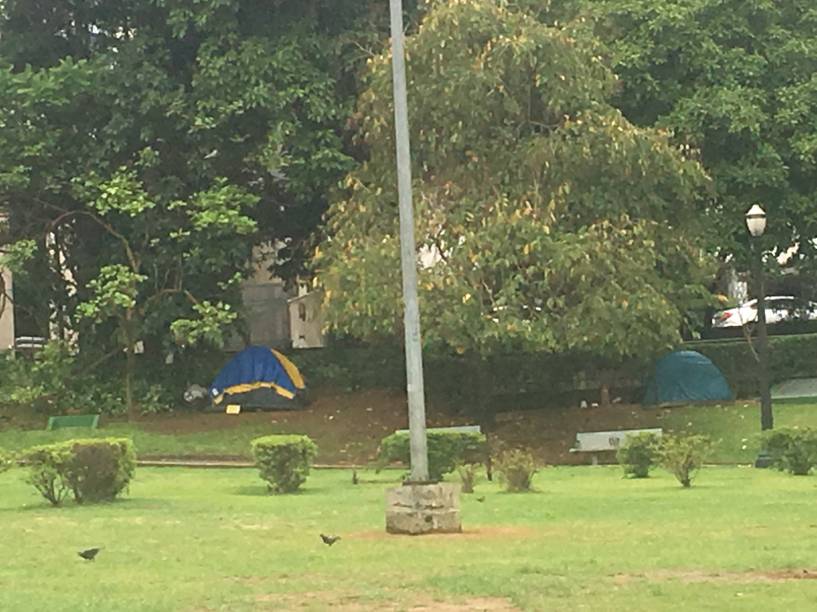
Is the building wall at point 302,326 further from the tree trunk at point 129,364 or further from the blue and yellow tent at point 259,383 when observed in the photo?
the tree trunk at point 129,364

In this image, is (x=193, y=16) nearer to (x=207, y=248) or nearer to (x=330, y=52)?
(x=330, y=52)

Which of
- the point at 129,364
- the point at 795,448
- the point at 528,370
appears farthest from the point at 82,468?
the point at 528,370

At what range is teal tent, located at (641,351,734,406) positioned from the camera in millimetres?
30422

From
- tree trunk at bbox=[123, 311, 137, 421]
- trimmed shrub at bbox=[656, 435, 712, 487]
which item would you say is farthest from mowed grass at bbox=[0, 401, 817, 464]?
trimmed shrub at bbox=[656, 435, 712, 487]

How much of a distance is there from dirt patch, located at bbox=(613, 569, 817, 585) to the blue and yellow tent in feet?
67.7

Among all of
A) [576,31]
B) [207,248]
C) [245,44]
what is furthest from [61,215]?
[576,31]

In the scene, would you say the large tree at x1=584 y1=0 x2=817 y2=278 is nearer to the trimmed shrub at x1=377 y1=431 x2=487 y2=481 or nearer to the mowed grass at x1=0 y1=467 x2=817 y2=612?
the trimmed shrub at x1=377 y1=431 x2=487 y2=481

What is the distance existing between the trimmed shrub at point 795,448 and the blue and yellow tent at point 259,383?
1270 cm

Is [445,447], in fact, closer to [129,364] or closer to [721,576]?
[721,576]

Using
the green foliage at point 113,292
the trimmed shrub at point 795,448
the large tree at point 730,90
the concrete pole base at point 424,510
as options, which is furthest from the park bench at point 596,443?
the concrete pole base at point 424,510

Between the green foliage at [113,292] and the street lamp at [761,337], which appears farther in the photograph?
the green foliage at [113,292]

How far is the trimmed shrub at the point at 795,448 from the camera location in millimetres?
18797

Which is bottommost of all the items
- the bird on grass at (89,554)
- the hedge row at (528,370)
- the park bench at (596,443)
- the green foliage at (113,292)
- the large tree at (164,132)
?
the park bench at (596,443)

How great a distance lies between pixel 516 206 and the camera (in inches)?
954
